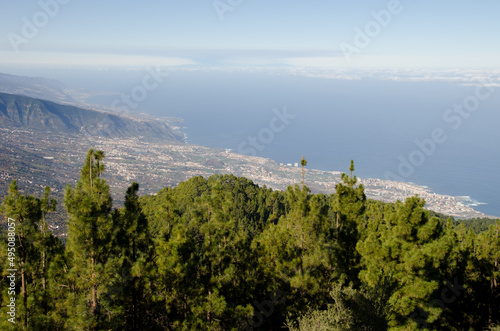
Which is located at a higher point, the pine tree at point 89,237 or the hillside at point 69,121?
the hillside at point 69,121

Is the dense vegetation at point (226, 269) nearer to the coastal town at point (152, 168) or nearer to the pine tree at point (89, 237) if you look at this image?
the pine tree at point (89, 237)

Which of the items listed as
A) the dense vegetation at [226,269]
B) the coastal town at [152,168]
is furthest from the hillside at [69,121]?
the dense vegetation at [226,269]

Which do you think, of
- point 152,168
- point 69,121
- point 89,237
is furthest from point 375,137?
point 89,237

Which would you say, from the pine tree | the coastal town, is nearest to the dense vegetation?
the pine tree

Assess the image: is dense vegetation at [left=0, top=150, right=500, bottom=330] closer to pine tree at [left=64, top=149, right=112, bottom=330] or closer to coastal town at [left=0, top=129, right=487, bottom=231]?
pine tree at [left=64, top=149, right=112, bottom=330]

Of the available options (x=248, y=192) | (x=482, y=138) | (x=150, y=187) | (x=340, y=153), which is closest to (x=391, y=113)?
(x=482, y=138)

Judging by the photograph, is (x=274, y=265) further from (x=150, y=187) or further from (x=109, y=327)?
(x=150, y=187)
